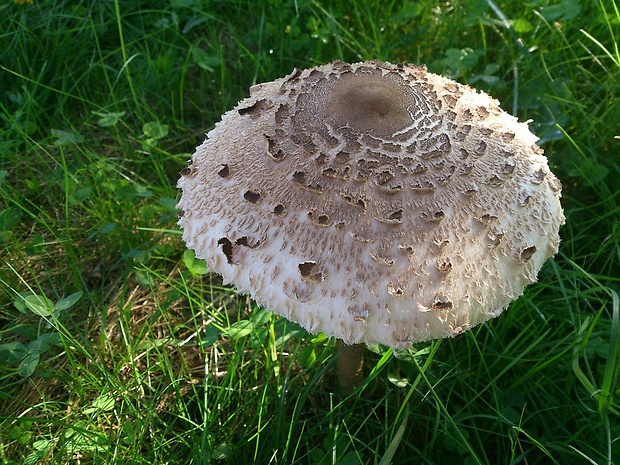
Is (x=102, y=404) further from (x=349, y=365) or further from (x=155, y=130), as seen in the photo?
(x=155, y=130)

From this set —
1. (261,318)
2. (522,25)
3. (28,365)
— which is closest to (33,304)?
(28,365)

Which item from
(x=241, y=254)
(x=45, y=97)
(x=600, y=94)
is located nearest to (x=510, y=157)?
(x=241, y=254)

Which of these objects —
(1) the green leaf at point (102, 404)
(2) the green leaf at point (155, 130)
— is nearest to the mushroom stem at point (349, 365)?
(1) the green leaf at point (102, 404)

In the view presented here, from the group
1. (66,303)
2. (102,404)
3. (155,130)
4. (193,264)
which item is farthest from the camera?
(155,130)

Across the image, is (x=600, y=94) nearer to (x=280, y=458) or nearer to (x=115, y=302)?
(x=280, y=458)

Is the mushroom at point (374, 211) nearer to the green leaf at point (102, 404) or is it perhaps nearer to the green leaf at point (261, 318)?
the green leaf at point (261, 318)

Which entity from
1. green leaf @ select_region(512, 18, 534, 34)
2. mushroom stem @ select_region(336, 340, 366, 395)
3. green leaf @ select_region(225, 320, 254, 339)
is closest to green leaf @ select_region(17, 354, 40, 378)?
green leaf @ select_region(225, 320, 254, 339)
